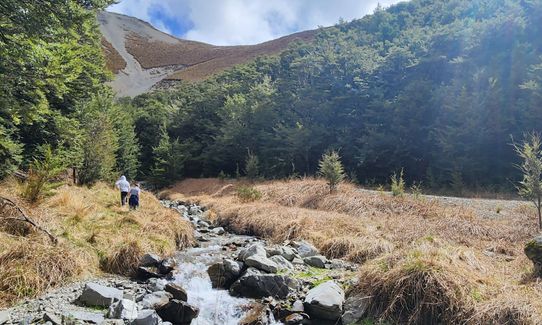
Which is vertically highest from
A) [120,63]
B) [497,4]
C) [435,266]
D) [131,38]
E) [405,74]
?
[131,38]

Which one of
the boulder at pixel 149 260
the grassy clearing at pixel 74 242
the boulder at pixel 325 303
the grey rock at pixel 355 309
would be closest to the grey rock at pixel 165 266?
the boulder at pixel 149 260

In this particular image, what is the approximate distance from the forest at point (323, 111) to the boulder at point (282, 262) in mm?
6398

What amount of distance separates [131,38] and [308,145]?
75.2m

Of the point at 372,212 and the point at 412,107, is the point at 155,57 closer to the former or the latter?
the point at 412,107

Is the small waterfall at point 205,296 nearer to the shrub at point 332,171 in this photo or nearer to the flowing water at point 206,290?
the flowing water at point 206,290

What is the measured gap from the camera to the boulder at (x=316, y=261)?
8.33 m

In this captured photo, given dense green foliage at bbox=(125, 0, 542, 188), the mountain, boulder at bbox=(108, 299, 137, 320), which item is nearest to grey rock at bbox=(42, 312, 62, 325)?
boulder at bbox=(108, 299, 137, 320)

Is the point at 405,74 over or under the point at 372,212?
over

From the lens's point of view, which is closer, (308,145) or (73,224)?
(73,224)

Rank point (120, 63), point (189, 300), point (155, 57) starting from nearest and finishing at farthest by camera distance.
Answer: point (189, 300)
point (120, 63)
point (155, 57)

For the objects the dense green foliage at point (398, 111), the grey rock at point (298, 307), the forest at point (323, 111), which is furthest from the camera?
the dense green foliage at point (398, 111)

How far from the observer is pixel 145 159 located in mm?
38875

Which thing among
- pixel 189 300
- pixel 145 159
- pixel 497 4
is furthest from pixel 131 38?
pixel 189 300

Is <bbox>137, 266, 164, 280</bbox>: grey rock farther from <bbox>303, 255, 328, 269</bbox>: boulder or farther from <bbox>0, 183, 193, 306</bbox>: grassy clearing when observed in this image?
<bbox>303, 255, 328, 269</bbox>: boulder
